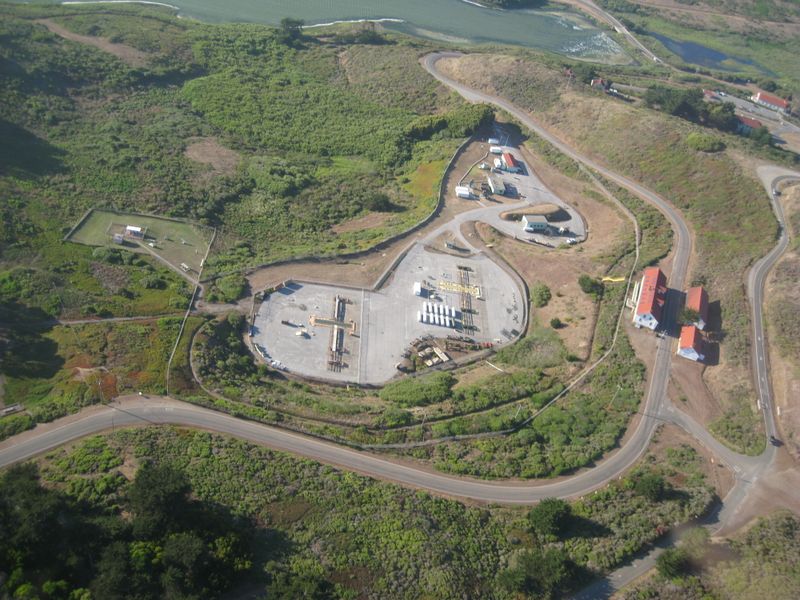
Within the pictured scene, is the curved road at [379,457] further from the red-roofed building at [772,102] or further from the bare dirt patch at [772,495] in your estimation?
the red-roofed building at [772,102]

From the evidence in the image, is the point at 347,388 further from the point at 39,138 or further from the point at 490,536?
the point at 39,138

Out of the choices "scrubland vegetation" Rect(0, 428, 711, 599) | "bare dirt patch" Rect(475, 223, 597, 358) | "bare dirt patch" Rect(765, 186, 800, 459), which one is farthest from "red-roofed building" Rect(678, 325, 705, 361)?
"scrubland vegetation" Rect(0, 428, 711, 599)

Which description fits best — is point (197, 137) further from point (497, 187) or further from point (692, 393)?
point (692, 393)

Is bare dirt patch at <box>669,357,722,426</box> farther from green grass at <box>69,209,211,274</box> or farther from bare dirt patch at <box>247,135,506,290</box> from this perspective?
green grass at <box>69,209,211,274</box>

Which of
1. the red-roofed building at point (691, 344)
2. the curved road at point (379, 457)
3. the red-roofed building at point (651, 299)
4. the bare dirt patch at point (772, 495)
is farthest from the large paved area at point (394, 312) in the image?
the bare dirt patch at point (772, 495)

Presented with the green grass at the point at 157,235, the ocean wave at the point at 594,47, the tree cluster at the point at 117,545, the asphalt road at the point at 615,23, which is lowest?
the tree cluster at the point at 117,545
